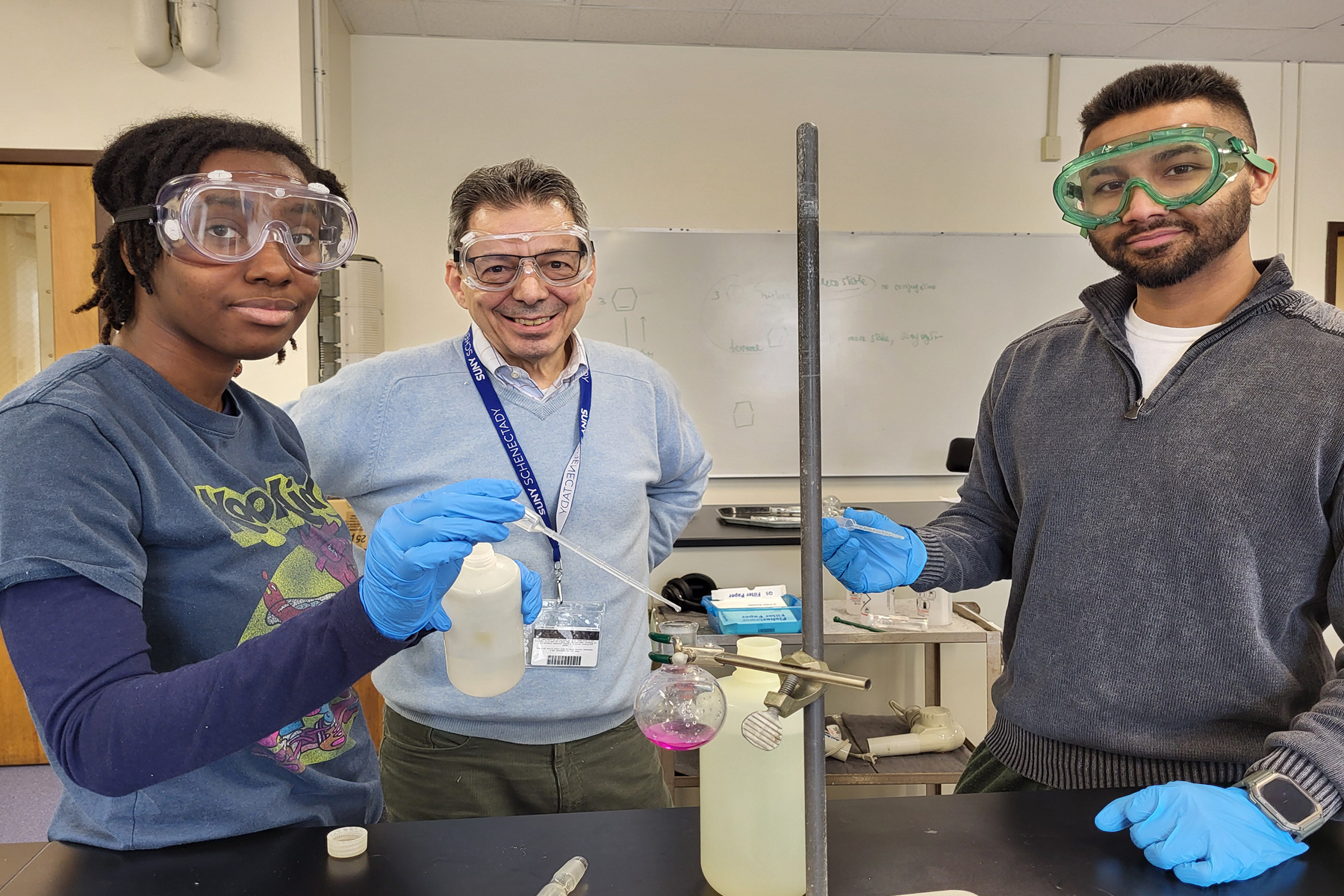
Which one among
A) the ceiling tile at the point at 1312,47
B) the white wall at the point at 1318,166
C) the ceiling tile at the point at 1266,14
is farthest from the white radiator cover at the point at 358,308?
the white wall at the point at 1318,166

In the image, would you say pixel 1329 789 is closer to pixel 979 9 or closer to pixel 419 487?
pixel 419 487

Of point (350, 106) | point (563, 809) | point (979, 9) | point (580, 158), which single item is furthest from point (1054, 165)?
point (563, 809)

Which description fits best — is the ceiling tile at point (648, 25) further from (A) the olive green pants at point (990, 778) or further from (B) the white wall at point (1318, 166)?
(A) the olive green pants at point (990, 778)

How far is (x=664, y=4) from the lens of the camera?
381 cm

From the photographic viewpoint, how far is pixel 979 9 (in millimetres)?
3922

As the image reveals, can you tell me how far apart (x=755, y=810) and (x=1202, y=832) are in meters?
0.47

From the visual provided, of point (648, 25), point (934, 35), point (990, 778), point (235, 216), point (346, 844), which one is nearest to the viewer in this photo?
point (346, 844)

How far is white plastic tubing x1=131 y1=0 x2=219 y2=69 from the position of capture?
301cm

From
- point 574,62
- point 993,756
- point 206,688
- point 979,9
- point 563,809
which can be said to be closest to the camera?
point 206,688

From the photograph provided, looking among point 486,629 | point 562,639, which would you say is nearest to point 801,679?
point 486,629

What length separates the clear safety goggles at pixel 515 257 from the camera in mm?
1589

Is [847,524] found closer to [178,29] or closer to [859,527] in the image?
[859,527]

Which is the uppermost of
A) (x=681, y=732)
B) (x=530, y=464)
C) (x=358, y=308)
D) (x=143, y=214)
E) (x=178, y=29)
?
(x=178, y=29)

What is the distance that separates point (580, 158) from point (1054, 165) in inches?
96.3
